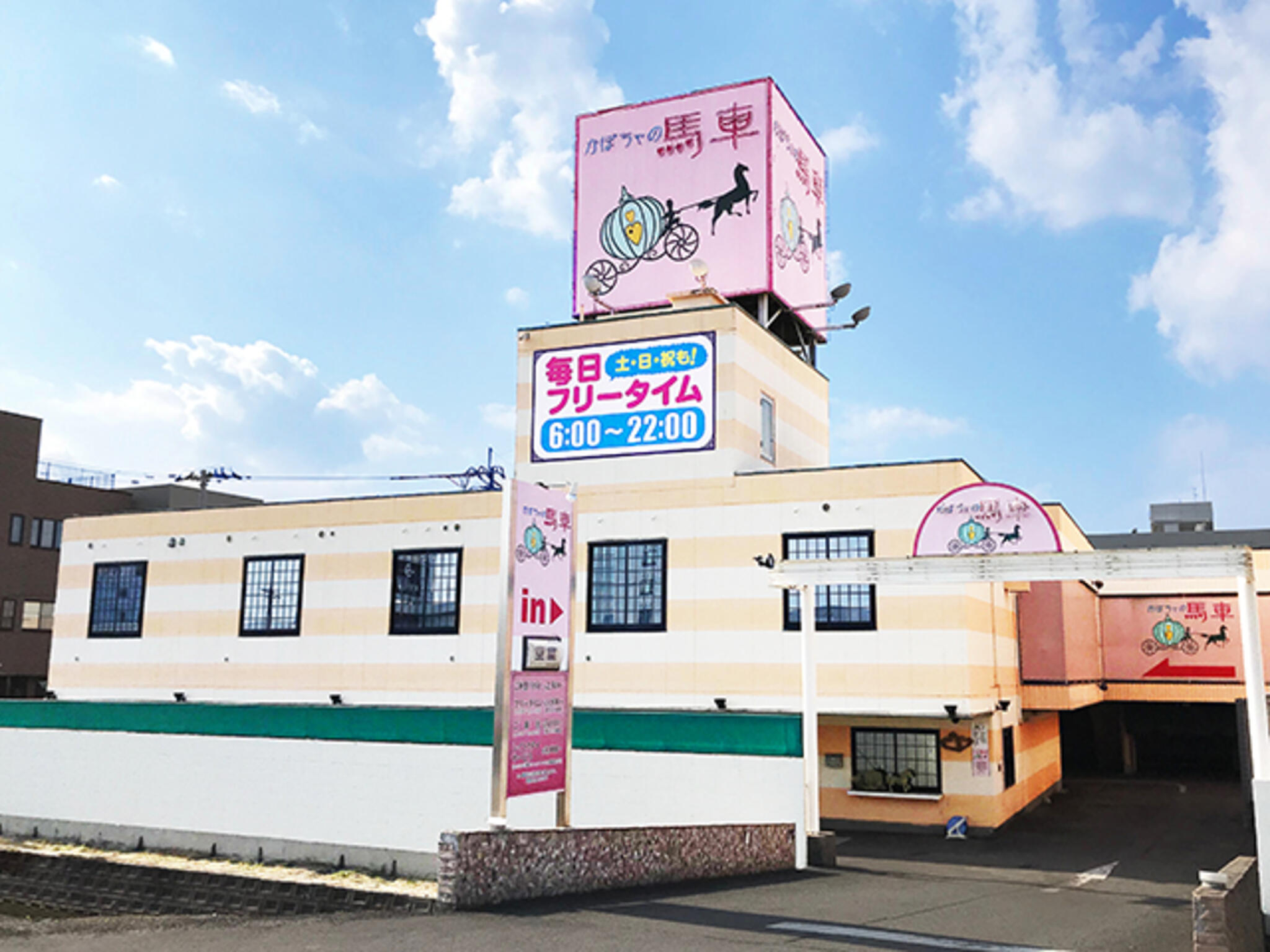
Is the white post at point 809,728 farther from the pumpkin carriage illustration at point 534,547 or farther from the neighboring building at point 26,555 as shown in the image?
the neighboring building at point 26,555

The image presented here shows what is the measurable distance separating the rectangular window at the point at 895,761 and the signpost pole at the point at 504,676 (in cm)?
1417

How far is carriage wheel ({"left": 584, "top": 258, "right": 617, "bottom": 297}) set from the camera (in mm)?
33500

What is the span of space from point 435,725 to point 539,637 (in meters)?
6.61

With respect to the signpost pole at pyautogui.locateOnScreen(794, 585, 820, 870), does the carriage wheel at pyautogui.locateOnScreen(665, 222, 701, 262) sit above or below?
above

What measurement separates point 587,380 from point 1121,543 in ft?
130

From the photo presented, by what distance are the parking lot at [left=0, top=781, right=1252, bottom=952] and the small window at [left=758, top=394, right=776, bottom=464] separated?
10.6 meters

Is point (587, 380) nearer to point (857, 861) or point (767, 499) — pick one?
point (767, 499)

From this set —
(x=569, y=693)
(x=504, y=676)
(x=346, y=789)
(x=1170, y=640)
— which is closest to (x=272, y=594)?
(x=346, y=789)

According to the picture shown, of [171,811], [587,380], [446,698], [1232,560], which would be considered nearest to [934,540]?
[1232,560]

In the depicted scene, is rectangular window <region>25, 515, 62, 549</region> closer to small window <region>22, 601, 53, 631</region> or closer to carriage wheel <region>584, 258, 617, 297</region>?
small window <region>22, 601, 53, 631</region>

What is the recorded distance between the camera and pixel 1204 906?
31.7 feet

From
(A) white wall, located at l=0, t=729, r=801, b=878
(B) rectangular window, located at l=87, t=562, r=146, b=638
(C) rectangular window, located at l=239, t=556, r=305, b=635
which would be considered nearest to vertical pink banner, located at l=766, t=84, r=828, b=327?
(C) rectangular window, located at l=239, t=556, r=305, b=635

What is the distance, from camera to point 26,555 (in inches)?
2290

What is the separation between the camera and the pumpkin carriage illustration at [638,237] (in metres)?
32.6
